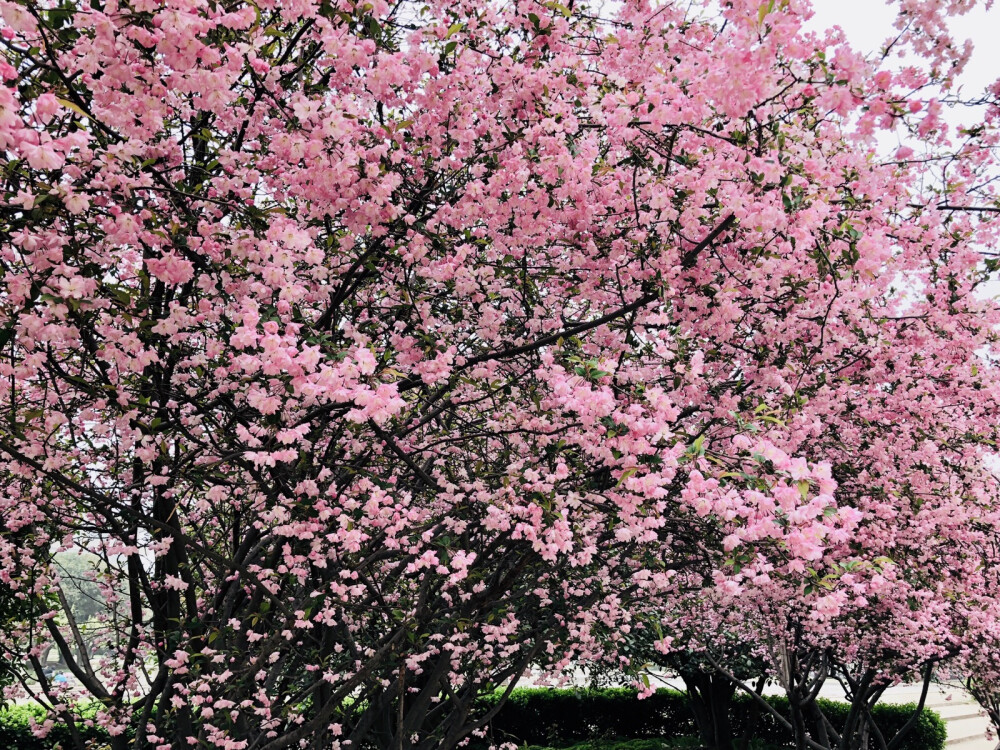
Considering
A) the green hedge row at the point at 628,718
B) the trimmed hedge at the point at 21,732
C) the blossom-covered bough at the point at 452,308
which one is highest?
the blossom-covered bough at the point at 452,308

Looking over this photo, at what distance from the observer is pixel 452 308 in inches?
229

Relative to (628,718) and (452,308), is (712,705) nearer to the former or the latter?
(628,718)

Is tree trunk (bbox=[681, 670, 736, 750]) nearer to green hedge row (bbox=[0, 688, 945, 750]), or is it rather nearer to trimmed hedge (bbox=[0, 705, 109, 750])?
green hedge row (bbox=[0, 688, 945, 750])

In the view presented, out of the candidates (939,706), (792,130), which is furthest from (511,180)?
(939,706)

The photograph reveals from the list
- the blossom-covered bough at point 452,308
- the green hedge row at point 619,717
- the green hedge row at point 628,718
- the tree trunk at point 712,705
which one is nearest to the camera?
the blossom-covered bough at point 452,308

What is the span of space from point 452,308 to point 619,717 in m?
16.1

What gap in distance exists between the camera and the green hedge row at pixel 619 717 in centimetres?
1761

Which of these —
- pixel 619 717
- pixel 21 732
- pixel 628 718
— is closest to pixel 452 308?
pixel 21 732

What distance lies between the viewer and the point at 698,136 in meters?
4.71

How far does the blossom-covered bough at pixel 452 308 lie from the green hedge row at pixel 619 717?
37.1 feet

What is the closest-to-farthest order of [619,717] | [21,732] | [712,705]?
[21,732]
[712,705]
[619,717]

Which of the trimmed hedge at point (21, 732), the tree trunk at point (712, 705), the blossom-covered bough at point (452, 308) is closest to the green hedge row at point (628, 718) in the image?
the tree trunk at point (712, 705)

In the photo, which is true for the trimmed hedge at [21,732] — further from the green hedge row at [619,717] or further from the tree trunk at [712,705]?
the tree trunk at [712,705]

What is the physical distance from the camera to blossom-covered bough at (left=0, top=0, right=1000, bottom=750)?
3.71m
